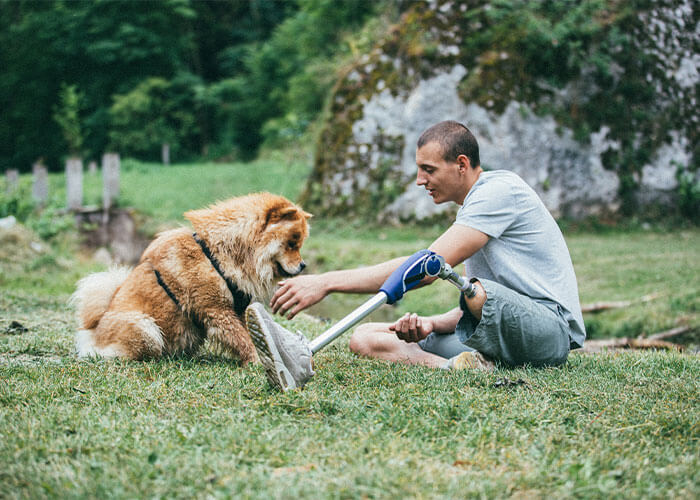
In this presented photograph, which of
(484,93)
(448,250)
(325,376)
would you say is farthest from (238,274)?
(484,93)

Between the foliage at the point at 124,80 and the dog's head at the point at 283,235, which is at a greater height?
the foliage at the point at 124,80

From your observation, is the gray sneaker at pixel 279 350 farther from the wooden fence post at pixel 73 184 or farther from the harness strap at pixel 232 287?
the wooden fence post at pixel 73 184

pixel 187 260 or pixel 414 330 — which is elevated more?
pixel 187 260

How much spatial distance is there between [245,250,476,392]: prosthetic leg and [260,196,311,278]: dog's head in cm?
126

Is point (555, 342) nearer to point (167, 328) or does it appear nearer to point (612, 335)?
point (167, 328)

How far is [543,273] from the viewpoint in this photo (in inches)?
149

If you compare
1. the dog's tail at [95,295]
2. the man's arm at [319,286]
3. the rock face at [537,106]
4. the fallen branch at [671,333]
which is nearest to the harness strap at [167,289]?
the dog's tail at [95,295]

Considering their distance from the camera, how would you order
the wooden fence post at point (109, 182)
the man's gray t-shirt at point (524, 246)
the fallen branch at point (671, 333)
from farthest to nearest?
the wooden fence post at point (109, 182) → the fallen branch at point (671, 333) → the man's gray t-shirt at point (524, 246)

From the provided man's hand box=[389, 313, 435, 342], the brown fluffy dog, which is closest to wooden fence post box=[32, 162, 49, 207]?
the brown fluffy dog

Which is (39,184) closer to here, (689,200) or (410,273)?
(410,273)

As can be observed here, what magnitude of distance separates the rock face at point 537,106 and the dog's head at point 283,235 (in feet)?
28.5

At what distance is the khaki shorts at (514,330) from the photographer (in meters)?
3.43

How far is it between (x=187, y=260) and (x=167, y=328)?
48 cm

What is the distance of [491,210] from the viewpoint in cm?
354
